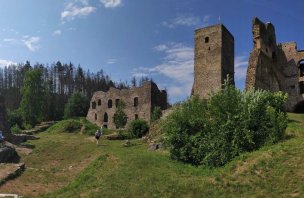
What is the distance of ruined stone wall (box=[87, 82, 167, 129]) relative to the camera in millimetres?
49500

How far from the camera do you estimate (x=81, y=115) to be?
217 ft

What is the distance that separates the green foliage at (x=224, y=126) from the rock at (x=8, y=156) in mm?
10066

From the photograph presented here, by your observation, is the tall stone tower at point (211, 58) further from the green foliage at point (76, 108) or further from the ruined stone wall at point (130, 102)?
the green foliage at point (76, 108)

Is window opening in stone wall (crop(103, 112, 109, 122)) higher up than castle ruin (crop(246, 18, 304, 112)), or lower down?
lower down

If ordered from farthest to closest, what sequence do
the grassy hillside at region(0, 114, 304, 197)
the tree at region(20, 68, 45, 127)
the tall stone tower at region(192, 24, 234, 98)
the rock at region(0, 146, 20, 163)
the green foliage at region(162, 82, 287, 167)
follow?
the tree at region(20, 68, 45, 127)
the tall stone tower at region(192, 24, 234, 98)
the rock at region(0, 146, 20, 163)
the green foliage at region(162, 82, 287, 167)
the grassy hillside at region(0, 114, 304, 197)

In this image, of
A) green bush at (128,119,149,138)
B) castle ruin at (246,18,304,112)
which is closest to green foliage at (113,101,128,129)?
green bush at (128,119,149,138)

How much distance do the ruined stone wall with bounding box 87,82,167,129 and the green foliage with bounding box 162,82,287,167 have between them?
25910 mm

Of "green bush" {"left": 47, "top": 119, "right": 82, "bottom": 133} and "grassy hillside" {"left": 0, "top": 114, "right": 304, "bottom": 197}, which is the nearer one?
"grassy hillside" {"left": 0, "top": 114, "right": 304, "bottom": 197}

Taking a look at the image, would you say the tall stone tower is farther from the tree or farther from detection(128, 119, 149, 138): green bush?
Answer: the tree

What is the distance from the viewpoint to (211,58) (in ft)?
129

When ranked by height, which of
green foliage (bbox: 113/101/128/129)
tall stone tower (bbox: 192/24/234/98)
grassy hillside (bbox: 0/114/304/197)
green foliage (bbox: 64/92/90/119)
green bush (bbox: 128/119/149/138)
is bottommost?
grassy hillside (bbox: 0/114/304/197)

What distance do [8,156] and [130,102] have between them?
26.9 m

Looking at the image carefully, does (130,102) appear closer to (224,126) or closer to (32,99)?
(32,99)

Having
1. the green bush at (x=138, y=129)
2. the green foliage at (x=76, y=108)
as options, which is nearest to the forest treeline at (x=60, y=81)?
the green foliage at (x=76, y=108)
